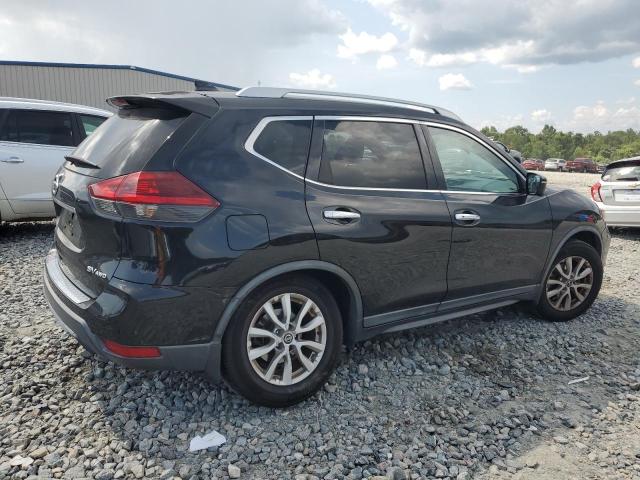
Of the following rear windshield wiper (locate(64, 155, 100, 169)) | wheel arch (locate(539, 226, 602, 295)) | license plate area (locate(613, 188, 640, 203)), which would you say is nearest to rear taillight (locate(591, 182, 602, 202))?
license plate area (locate(613, 188, 640, 203))

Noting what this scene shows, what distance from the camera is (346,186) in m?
3.00

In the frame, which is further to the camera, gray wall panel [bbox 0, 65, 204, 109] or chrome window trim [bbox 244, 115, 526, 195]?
gray wall panel [bbox 0, 65, 204, 109]

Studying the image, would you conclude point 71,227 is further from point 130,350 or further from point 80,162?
point 130,350

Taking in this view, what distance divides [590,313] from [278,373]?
3.35m

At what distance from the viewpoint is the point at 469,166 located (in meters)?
3.68

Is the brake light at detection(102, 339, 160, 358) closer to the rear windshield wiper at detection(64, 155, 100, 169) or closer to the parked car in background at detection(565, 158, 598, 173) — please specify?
the rear windshield wiper at detection(64, 155, 100, 169)

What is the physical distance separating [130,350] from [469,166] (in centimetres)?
260

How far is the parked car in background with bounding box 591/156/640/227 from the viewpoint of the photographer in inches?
335

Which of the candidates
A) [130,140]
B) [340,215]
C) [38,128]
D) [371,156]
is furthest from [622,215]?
[38,128]

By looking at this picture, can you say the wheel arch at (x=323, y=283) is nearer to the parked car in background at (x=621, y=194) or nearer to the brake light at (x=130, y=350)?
the brake light at (x=130, y=350)

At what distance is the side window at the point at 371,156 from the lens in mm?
3004

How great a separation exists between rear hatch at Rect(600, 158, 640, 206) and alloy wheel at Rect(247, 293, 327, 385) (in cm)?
782

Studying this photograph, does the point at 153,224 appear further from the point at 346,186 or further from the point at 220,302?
the point at 346,186

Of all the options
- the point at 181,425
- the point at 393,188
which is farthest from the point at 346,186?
the point at 181,425
